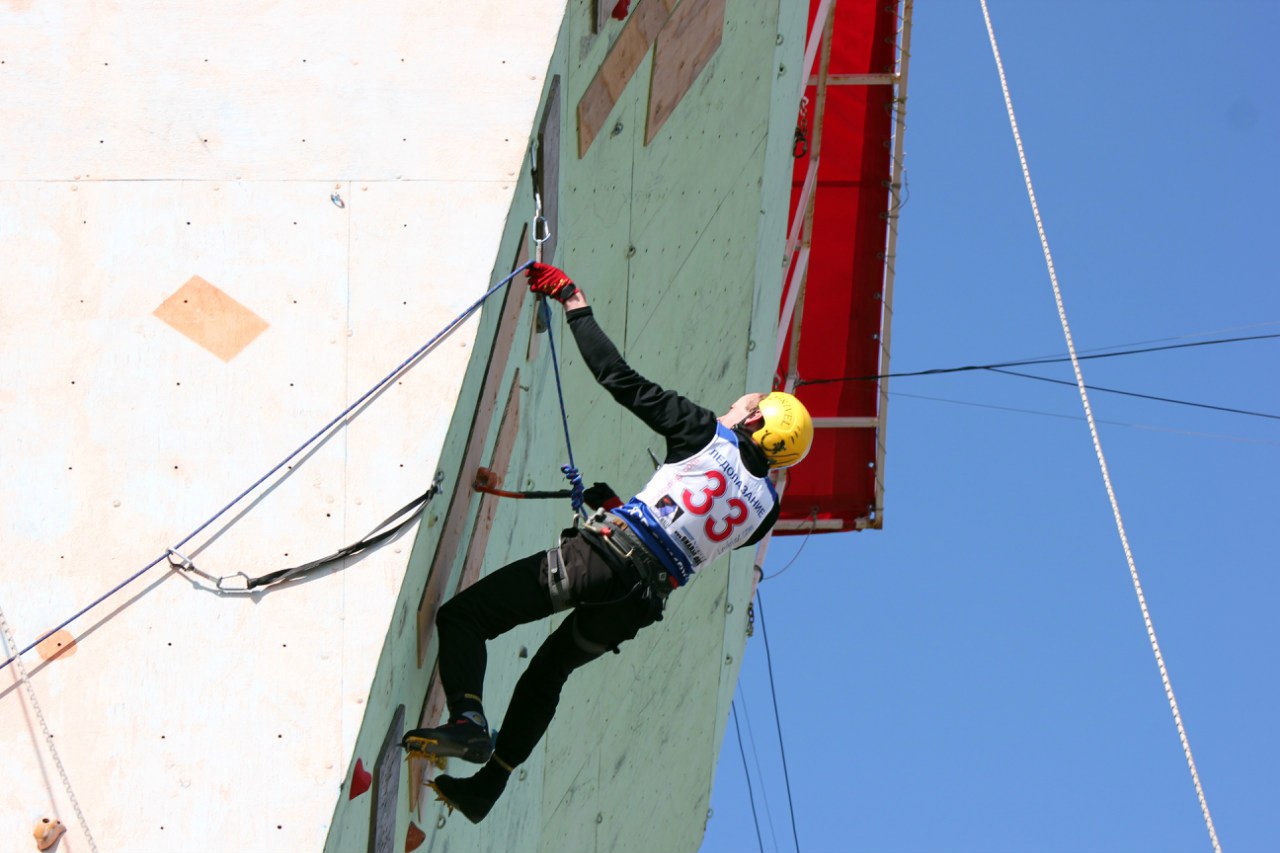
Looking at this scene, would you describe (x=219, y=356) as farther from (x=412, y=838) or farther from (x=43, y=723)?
(x=412, y=838)

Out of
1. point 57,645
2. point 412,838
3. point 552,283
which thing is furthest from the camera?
point 412,838

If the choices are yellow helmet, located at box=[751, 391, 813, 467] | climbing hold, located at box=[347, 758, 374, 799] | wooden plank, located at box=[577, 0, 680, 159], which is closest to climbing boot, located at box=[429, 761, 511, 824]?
climbing hold, located at box=[347, 758, 374, 799]

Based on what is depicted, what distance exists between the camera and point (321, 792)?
4781 mm

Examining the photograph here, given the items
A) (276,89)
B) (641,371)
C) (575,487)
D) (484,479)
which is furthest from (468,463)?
(641,371)

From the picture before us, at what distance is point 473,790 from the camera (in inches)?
222

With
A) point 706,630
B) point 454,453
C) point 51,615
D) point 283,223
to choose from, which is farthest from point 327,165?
point 706,630

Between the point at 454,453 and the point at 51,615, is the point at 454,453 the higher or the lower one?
the higher one

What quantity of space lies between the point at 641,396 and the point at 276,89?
4.96 ft

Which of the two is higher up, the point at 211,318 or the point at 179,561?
the point at 211,318

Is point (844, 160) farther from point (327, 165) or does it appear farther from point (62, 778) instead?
point (62, 778)

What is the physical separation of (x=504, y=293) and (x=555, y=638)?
1.14 m

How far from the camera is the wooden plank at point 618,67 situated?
6.20 meters

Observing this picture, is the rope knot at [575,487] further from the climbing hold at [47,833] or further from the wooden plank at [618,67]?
the climbing hold at [47,833]

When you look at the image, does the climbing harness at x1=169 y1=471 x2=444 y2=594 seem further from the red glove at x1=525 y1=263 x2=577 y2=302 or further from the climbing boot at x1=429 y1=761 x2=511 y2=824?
the climbing boot at x1=429 y1=761 x2=511 y2=824
